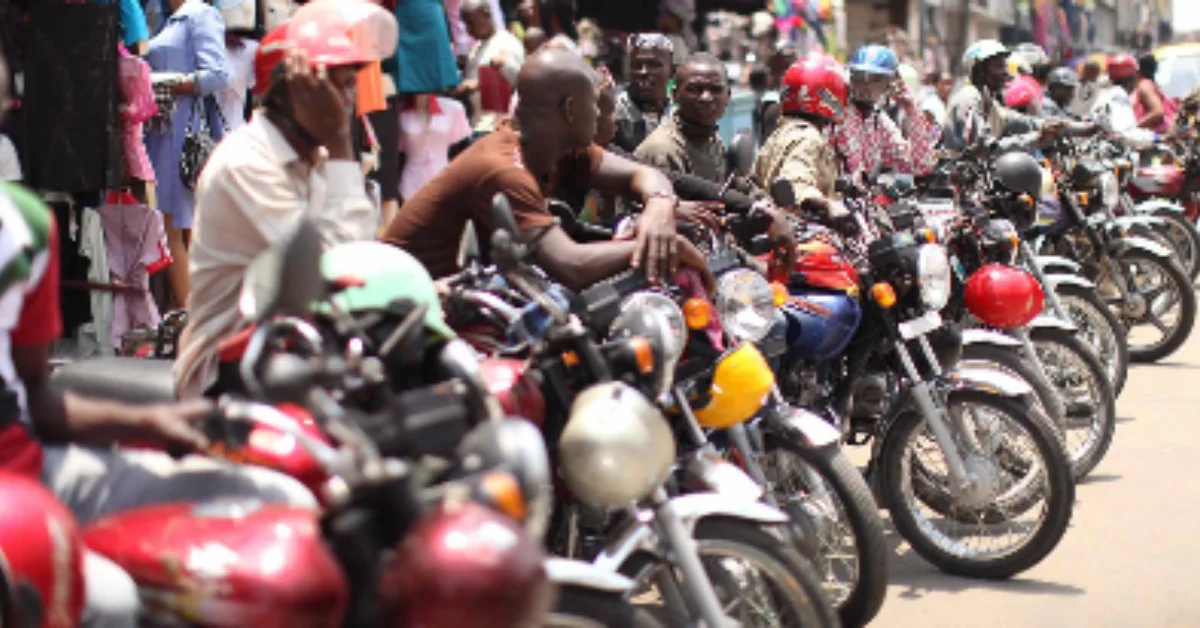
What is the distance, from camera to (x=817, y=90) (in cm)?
604

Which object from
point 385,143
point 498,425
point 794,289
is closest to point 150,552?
point 498,425

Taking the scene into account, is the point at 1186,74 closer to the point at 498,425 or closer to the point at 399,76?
the point at 399,76

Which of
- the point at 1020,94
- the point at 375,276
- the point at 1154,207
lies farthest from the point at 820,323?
the point at 1154,207

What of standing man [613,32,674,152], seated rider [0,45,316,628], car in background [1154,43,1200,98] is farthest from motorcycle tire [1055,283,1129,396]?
car in background [1154,43,1200,98]

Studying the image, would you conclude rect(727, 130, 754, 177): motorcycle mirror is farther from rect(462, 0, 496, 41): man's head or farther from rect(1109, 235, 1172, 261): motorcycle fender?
rect(462, 0, 496, 41): man's head

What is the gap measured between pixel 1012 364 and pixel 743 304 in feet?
5.89

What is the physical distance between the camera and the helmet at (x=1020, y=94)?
1091 cm

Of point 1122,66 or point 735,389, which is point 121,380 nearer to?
point 735,389

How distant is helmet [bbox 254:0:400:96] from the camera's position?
3.48m

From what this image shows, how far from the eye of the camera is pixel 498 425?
8.09 feet

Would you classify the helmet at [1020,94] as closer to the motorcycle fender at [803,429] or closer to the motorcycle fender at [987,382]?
the motorcycle fender at [987,382]

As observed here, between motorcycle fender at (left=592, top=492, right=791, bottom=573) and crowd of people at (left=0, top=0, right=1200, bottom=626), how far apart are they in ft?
2.33

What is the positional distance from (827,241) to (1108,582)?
4.83ft

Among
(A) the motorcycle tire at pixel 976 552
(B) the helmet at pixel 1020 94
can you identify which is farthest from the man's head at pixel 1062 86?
(A) the motorcycle tire at pixel 976 552
